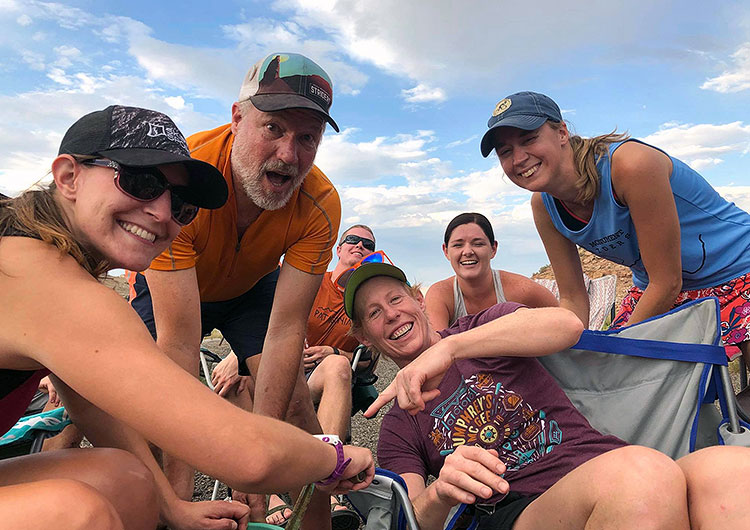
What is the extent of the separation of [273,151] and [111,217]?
1.20m

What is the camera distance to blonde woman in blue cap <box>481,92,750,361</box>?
104 inches

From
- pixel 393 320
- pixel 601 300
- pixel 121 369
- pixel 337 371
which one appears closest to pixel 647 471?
pixel 393 320

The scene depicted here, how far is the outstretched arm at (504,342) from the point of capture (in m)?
2.02

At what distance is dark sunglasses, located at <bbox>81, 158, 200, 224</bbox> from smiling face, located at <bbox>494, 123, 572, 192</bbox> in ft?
6.03

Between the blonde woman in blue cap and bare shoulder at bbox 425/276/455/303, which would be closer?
the blonde woman in blue cap

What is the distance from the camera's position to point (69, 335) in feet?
4.10

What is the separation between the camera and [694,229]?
112 inches

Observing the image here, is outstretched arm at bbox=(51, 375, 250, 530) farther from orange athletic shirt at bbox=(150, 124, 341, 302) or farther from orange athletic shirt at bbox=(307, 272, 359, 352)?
orange athletic shirt at bbox=(307, 272, 359, 352)

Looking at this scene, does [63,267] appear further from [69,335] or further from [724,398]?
[724,398]

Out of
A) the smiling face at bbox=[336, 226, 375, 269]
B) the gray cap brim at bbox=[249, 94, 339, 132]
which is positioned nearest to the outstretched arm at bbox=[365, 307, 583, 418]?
the gray cap brim at bbox=[249, 94, 339, 132]

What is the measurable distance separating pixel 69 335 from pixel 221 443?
0.42 meters

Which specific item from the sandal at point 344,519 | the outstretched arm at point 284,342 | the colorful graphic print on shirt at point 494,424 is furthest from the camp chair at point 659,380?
the sandal at point 344,519

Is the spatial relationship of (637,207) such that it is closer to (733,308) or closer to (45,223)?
(733,308)

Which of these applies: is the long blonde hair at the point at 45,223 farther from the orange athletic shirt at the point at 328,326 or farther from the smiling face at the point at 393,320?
the orange athletic shirt at the point at 328,326
